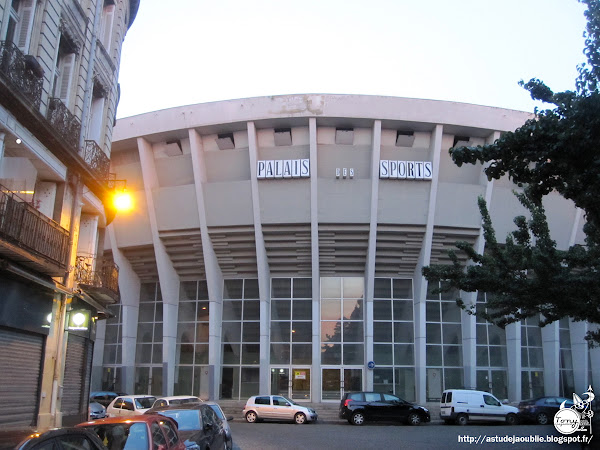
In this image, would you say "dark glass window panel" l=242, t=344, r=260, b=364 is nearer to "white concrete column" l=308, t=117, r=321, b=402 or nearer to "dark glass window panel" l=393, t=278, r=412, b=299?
"white concrete column" l=308, t=117, r=321, b=402

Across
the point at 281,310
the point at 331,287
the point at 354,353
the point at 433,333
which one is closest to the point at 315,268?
the point at 331,287

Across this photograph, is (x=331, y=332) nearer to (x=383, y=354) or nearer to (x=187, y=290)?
(x=383, y=354)

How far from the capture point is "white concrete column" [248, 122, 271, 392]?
27.2 meters

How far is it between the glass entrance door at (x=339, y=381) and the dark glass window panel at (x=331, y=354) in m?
0.37

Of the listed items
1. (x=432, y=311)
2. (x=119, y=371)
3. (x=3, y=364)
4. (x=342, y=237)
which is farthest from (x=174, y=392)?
(x=3, y=364)

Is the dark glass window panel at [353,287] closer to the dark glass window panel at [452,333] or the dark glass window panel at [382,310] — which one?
the dark glass window panel at [382,310]

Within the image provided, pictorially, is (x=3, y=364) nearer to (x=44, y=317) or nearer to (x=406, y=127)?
(x=44, y=317)

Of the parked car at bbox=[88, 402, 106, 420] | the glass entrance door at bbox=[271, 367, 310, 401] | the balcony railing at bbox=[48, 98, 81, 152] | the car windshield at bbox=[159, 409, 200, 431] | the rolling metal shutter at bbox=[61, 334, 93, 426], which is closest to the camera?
the car windshield at bbox=[159, 409, 200, 431]

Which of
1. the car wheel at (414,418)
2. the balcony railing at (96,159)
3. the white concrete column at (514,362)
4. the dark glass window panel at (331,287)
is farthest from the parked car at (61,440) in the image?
the white concrete column at (514,362)

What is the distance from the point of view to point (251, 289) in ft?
98.6

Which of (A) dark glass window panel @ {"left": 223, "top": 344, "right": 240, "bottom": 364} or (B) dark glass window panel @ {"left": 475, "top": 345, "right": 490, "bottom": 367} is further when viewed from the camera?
(A) dark glass window panel @ {"left": 223, "top": 344, "right": 240, "bottom": 364}

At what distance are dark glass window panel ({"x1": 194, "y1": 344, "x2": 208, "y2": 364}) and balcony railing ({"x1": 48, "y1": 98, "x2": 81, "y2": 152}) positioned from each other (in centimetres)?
1815

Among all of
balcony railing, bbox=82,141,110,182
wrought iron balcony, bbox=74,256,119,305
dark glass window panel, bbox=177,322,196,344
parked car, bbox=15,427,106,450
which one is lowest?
parked car, bbox=15,427,106,450
